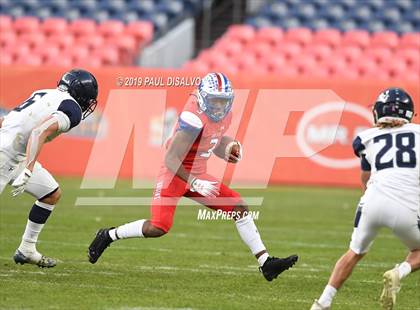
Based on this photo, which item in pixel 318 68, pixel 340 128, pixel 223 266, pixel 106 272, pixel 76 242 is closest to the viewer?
pixel 106 272

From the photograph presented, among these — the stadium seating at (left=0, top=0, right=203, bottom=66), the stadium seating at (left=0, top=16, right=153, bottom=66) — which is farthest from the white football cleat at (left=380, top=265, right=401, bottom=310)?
the stadium seating at (left=0, top=0, right=203, bottom=66)

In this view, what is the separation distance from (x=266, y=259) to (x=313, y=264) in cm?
133

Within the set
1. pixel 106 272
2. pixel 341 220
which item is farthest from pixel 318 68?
pixel 106 272

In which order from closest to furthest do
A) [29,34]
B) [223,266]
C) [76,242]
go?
[223,266]
[76,242]
[29,34]

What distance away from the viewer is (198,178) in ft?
23.4

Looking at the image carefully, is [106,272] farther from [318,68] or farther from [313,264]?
[318,68]

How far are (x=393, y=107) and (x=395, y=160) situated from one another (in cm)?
35

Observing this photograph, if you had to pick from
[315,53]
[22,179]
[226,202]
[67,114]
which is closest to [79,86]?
[67,114]

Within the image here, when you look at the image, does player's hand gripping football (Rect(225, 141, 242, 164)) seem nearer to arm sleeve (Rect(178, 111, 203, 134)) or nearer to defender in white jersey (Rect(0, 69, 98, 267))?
arm sleeve (Rect(178, 111, 203, 134))

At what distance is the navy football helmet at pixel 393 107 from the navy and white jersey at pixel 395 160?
0.07 metres

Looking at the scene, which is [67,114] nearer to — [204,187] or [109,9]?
[204,187]

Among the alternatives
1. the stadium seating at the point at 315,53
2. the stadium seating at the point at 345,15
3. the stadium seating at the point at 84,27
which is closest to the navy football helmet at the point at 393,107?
the stadium seating at the point at 315,53

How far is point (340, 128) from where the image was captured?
14.6 metres

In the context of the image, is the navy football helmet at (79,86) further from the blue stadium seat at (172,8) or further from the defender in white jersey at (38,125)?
the blue stadium seat at (172,8)
